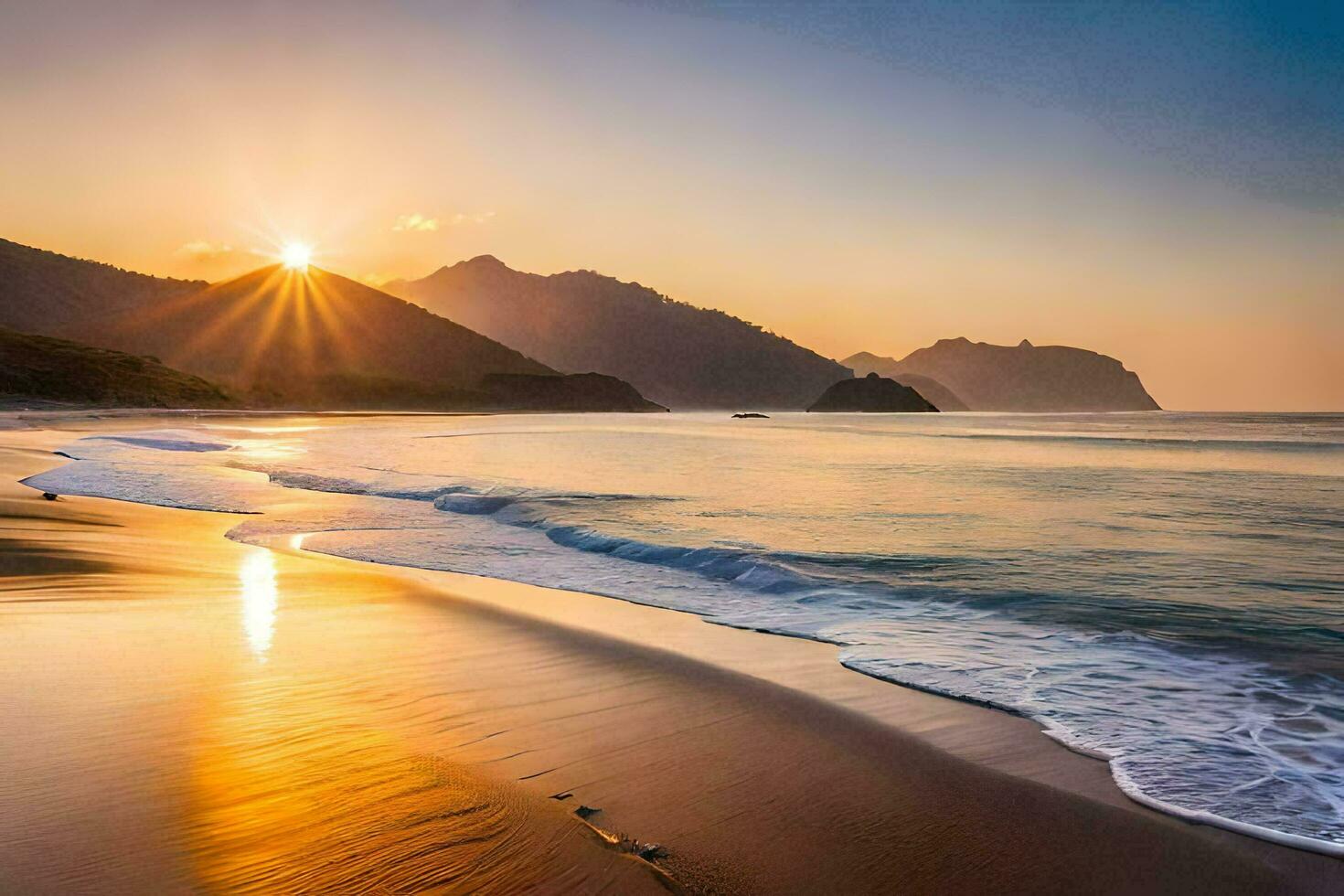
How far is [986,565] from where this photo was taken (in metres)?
11.4

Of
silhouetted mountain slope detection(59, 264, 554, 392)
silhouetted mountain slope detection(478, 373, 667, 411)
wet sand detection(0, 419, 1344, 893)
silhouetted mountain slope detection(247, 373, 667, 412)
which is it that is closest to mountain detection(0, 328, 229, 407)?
silhouetted mountain slope detection(247, 373, 667, 412)

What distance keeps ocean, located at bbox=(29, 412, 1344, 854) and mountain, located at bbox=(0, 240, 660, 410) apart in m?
113

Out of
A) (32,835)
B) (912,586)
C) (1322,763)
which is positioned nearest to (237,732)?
(32,835)

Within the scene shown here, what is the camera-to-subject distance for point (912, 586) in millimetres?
9992

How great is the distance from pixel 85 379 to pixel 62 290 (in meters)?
90.0

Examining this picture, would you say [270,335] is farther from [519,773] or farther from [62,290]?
[519,773]

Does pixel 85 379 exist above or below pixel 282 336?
below

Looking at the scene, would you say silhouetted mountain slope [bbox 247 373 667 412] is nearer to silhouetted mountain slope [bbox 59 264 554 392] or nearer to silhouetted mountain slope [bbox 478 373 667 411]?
silhouetted mountain slope [bbox 478 373 667 411]

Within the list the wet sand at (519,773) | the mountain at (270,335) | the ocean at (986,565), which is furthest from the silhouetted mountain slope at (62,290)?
the wet sand at (519,773)

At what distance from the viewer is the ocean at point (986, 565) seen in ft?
17.7

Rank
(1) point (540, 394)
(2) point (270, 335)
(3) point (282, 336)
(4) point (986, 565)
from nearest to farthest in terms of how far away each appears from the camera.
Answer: (4) point (986, 565), (2) point (270, 335), (3) point (282, 336), (1) point (540, 394)

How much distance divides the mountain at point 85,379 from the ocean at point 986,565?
2566 inches

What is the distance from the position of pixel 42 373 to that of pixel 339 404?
67.5 m

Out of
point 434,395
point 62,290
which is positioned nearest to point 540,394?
point 434,395
